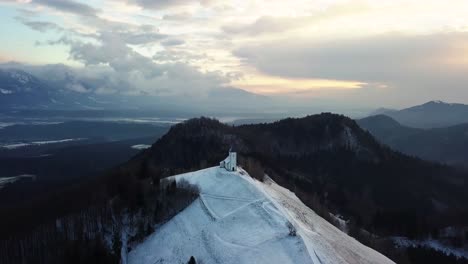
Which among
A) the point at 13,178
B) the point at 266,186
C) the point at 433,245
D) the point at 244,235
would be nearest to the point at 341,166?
the point at 433,245

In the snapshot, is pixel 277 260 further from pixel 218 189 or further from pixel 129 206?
pixel 129 206

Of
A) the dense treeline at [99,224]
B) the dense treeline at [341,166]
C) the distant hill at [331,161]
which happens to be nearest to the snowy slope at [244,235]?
the dense treeline at [99,224]

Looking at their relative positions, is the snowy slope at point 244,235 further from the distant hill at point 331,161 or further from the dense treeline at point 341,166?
the distant hill at point 331,161

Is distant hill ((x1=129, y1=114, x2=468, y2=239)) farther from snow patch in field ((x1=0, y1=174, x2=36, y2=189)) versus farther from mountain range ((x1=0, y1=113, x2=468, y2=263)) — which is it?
snow patch in field ((x1=0, y1=174, x2=36, y2=189))

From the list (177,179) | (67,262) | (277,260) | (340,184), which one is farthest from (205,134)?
(277,260)

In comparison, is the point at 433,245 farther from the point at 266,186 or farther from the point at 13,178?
the point at 13,178

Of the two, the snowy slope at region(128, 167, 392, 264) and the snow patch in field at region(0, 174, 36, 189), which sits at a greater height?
the snowy slope at region(128, 167, 392, 264)

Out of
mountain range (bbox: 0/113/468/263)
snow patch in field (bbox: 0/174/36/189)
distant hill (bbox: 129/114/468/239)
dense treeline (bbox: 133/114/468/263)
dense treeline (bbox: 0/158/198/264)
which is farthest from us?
snow patch in field (bbox: 0/174/36/189)

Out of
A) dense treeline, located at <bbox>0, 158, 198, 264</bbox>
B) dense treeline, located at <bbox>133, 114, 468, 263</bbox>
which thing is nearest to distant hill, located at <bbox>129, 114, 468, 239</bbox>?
dense treeline, located at <bbox>133, 114, 468, 263</bbox>
